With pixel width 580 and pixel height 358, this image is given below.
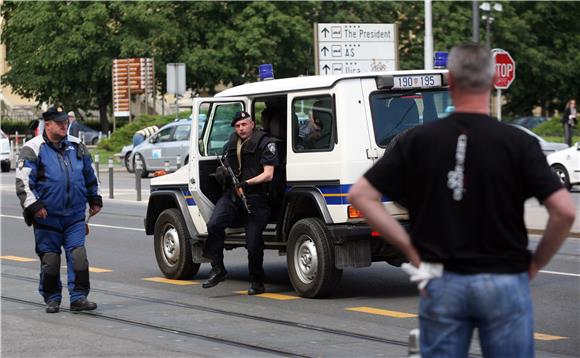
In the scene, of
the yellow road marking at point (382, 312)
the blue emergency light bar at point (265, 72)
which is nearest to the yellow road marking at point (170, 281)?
the blue emergency light bar at point (265, 72)

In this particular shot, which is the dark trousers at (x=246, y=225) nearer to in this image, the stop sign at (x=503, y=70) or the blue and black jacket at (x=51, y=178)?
the blue and black jacket at (x=51, y=178)

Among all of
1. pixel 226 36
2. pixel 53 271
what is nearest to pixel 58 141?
pixel 53 271

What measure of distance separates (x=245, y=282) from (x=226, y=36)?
157ft

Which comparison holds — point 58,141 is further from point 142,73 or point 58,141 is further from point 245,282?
point 142,73

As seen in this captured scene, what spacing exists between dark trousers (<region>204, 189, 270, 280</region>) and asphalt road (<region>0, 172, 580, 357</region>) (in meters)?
0.34

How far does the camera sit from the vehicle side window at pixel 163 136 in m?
36.8

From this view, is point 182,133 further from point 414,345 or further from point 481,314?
point 481,314

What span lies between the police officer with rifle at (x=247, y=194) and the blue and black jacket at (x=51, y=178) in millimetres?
1737

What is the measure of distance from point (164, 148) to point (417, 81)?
81.5 feet

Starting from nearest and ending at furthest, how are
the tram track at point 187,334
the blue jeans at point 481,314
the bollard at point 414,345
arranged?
the blue jeans at point 481,314, the bollard at point 414,345, the tram track at point 187,334

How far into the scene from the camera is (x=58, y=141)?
35.6ft

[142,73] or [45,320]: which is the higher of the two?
[142,73]

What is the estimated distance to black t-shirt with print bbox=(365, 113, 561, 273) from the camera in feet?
15.9

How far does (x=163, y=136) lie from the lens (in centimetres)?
3694
